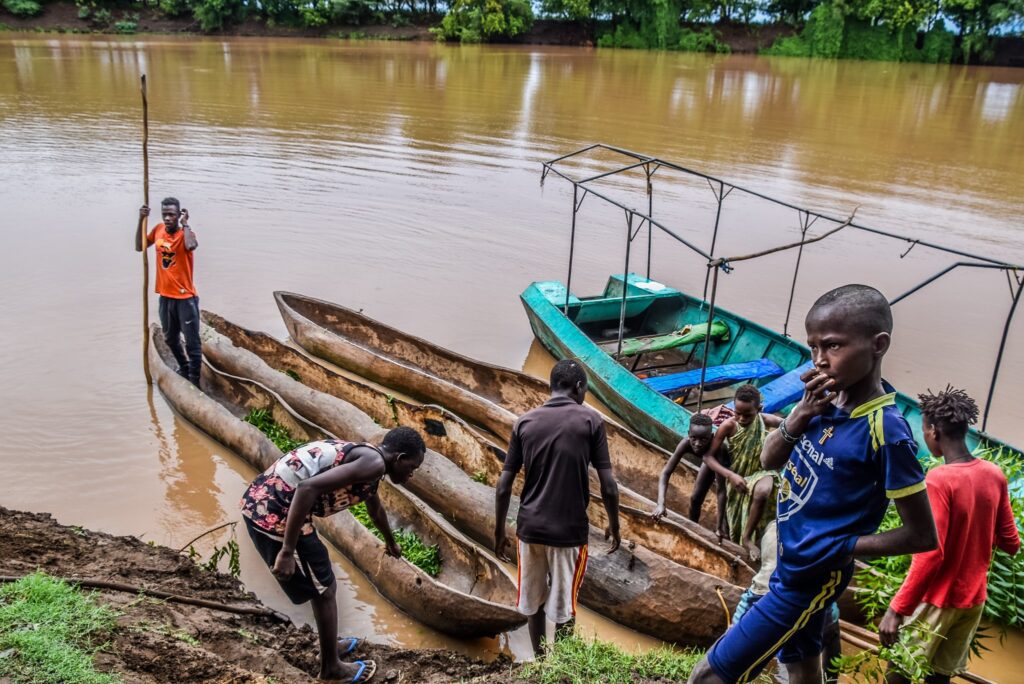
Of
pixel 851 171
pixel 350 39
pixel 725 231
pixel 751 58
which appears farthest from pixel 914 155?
pixel 350 39

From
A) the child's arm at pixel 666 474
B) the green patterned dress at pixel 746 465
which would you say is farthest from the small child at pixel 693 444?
the green patterned dress at pixel 746 465

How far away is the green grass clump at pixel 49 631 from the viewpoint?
2.81 m

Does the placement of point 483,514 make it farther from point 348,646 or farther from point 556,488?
point 556,488

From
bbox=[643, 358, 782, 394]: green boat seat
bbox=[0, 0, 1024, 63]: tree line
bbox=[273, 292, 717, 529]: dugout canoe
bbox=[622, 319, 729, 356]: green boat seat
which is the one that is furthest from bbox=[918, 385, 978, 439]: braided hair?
bbox=[0, 0, 1024, 63]: tree line

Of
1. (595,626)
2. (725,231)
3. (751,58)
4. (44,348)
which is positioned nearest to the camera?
(595,626)

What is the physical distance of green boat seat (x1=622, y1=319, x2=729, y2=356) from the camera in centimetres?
741

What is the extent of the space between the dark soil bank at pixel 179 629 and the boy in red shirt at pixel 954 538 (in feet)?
5.52

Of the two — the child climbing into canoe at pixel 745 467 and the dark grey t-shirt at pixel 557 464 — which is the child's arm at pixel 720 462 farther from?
the dark grey t-shirt at pixel 557 464

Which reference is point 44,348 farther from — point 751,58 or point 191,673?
point 751,58

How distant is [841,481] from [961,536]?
1196 millimetres

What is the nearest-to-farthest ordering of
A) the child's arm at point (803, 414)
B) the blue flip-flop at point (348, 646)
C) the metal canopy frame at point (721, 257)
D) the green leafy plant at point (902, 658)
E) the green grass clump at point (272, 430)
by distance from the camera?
the child's arm at point (803, 414)
the green leafy plant at point (902, 658)
the blue flip-flop at point (348, 646)
the metal canopy frame at point (721, 257)
the green grass clump at point (272, 430)

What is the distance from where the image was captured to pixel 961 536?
289 cm

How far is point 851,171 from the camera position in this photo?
16.6 meters

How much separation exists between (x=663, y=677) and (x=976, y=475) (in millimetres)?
1478
